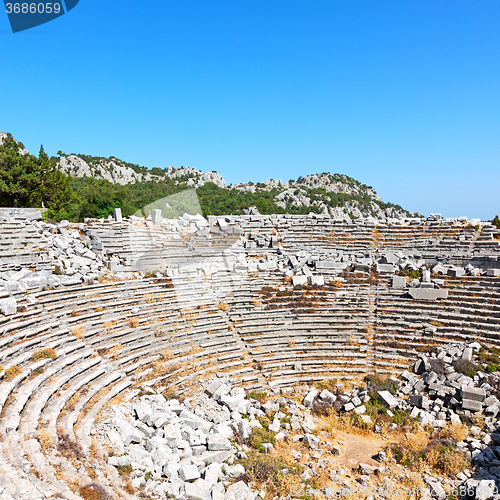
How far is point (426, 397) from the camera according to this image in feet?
37.2

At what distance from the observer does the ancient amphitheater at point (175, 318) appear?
27.5 ft

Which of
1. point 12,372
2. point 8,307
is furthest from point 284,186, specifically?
point 12,372

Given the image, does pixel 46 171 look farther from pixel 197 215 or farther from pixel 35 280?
pixel 35 280

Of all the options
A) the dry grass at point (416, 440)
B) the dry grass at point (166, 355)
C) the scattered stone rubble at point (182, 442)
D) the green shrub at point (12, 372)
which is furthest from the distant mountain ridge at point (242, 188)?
the dry grass at point (416, 440)

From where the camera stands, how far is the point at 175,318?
14016 mm

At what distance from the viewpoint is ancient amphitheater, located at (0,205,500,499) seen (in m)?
8.39

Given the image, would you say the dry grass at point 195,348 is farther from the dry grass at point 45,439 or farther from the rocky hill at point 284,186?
the rocky hill at point 284,186

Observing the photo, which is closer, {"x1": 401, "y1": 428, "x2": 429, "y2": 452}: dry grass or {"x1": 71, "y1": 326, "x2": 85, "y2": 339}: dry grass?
{"x1": 401, "y1": 428, "x2": 429, "y2": 452}: dry grass

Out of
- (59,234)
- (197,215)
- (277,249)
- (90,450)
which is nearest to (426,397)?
(90,450)

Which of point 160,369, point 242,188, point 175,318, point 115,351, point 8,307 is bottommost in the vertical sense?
point 160,369

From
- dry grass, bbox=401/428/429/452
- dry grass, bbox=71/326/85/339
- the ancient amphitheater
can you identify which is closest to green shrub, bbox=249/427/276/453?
the ancient amphitheater

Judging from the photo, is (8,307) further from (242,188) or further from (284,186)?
(284,186)

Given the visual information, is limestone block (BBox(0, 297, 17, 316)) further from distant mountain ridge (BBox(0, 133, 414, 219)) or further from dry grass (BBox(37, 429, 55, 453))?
distant mountain ridge (BBox(0, 133, 414, 219))

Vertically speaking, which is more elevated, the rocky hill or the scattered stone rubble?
the rocky hill
